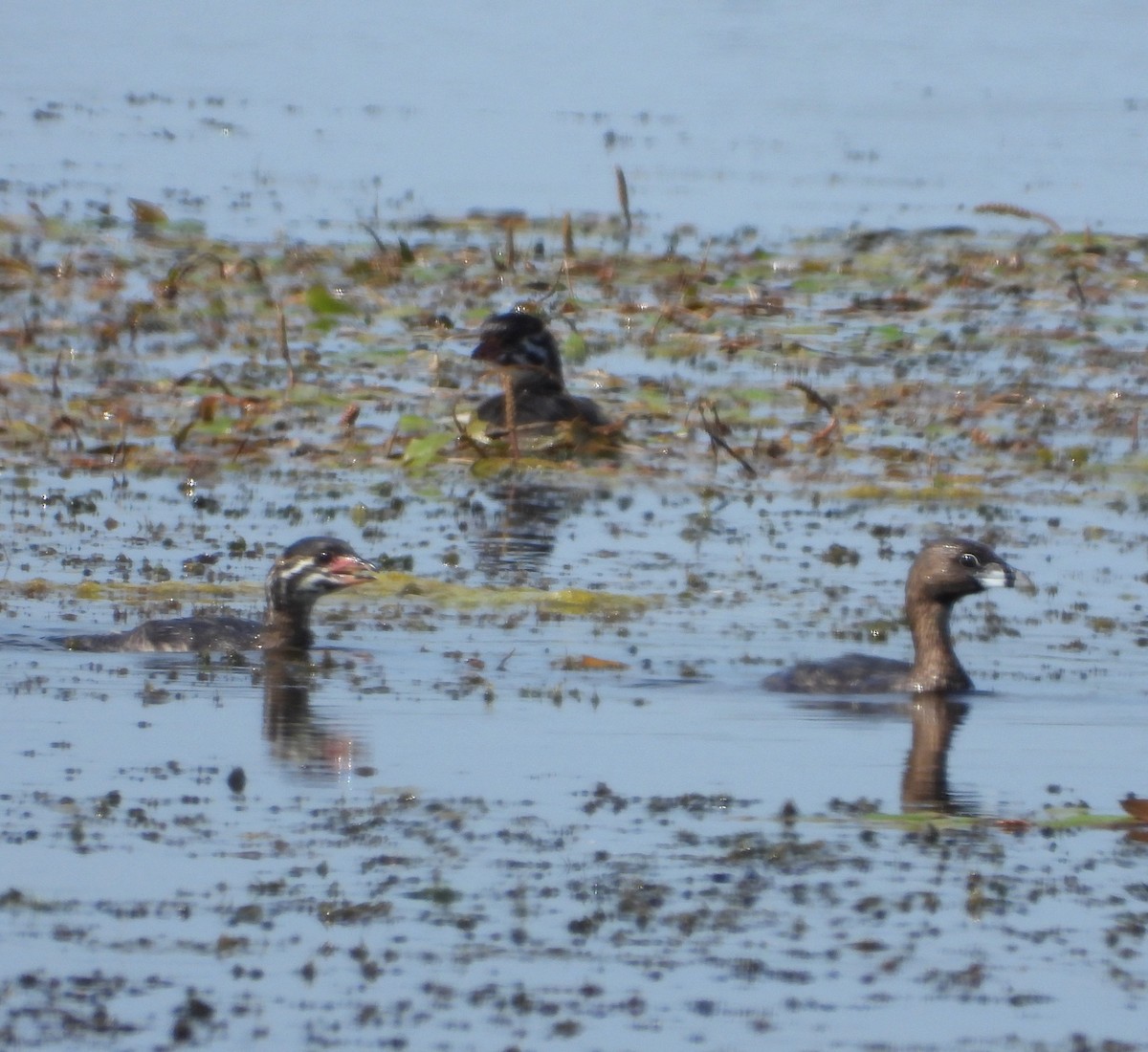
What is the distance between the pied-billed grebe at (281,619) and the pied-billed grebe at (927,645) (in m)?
2.19

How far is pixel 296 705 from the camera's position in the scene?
13.5 m

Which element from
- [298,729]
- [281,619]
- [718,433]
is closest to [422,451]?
[718,433]

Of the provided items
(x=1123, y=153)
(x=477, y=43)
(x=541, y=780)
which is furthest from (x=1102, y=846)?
(x=477, y=43)

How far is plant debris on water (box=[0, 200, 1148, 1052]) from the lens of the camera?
926cm

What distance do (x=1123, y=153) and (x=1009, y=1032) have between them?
94.7 ft

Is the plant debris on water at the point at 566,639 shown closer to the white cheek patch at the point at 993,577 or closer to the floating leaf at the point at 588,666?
the floating leaf at the point at 588,666

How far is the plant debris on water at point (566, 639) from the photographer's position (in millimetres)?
9258

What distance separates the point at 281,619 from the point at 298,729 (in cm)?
202

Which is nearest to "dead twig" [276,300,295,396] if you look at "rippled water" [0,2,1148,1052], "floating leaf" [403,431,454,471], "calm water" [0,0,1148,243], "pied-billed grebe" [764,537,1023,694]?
"rippled water" [0,2,1148,1052]

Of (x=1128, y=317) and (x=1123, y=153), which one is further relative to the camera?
(x=1123, y=153)

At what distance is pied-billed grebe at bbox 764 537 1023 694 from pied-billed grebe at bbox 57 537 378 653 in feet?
7.17

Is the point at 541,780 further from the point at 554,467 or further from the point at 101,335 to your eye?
the point at 101,335

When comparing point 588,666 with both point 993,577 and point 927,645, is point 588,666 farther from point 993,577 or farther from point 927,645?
point 993,577

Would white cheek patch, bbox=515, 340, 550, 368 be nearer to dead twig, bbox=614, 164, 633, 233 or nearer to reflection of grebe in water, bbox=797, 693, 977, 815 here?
dead twig, bbox=614, 164, 633, 233
